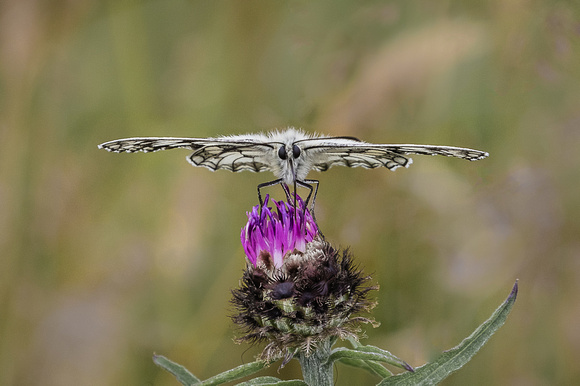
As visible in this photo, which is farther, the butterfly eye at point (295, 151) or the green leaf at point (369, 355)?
the butterfly eye at point (295, 151)

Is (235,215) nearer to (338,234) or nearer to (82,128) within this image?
(338,234)

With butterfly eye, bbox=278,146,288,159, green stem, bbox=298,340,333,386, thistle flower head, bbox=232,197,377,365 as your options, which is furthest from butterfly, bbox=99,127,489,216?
green stem, bbox=298,340,333,386

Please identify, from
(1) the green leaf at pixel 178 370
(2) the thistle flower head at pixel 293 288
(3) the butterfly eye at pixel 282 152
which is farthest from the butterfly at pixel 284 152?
(1) the green leaf at pixel 178 370

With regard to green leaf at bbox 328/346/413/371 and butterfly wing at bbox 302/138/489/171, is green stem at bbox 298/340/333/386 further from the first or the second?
butterfly wing at bbox 302/138/489/171

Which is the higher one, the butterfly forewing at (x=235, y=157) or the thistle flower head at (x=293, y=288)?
the butterfly forewing at (x=235, y=157)

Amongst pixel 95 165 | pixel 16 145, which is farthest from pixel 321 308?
pixel 16 145

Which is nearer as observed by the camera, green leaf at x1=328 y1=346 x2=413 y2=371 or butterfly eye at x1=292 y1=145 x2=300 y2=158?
green leaf at x1=328 y1=346 x2=413 y2=371

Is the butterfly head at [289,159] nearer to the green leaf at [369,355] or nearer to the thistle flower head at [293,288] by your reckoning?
the thistle flower head at [293,288]
